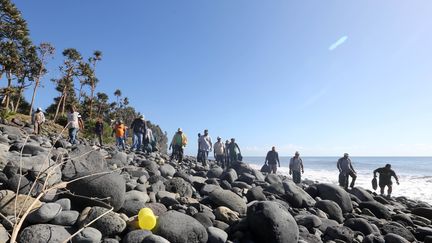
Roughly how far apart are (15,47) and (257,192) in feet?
106

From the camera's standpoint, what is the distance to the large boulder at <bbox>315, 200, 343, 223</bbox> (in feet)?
25.5

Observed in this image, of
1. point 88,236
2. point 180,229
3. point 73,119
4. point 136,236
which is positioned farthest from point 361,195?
point 73,119

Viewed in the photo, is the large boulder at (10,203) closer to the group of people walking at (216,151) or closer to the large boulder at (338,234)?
the large boulder at (338,234)

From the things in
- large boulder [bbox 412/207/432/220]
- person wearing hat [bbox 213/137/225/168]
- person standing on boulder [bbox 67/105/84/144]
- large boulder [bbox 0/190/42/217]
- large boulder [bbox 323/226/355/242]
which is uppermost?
person standing on boulder [bbox 67/105/84/144]

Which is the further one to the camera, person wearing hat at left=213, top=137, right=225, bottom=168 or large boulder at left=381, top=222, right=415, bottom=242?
person wearing hat at left=213, top=137, right=225, bottom=168

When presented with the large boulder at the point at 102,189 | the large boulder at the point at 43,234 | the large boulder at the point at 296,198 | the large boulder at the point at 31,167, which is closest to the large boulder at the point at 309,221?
the large boulder at the point at 296,198

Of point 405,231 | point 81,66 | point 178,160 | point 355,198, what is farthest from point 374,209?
point 81,66

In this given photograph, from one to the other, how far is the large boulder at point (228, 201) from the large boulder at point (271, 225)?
107 centimetres

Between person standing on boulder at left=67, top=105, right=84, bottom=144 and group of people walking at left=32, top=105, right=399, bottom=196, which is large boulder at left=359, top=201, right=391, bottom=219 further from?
person standing on boulder at left=67, top=105, right=84, bottom=144

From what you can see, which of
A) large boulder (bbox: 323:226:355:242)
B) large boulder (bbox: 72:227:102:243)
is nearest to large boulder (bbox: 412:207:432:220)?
large boulder (bbox: 323:226:355:242)

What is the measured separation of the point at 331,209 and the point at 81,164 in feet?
20.6

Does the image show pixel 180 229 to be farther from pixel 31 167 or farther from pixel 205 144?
pixel 205 144

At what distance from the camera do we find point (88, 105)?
145ft

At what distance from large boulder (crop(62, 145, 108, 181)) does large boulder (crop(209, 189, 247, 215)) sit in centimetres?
245
